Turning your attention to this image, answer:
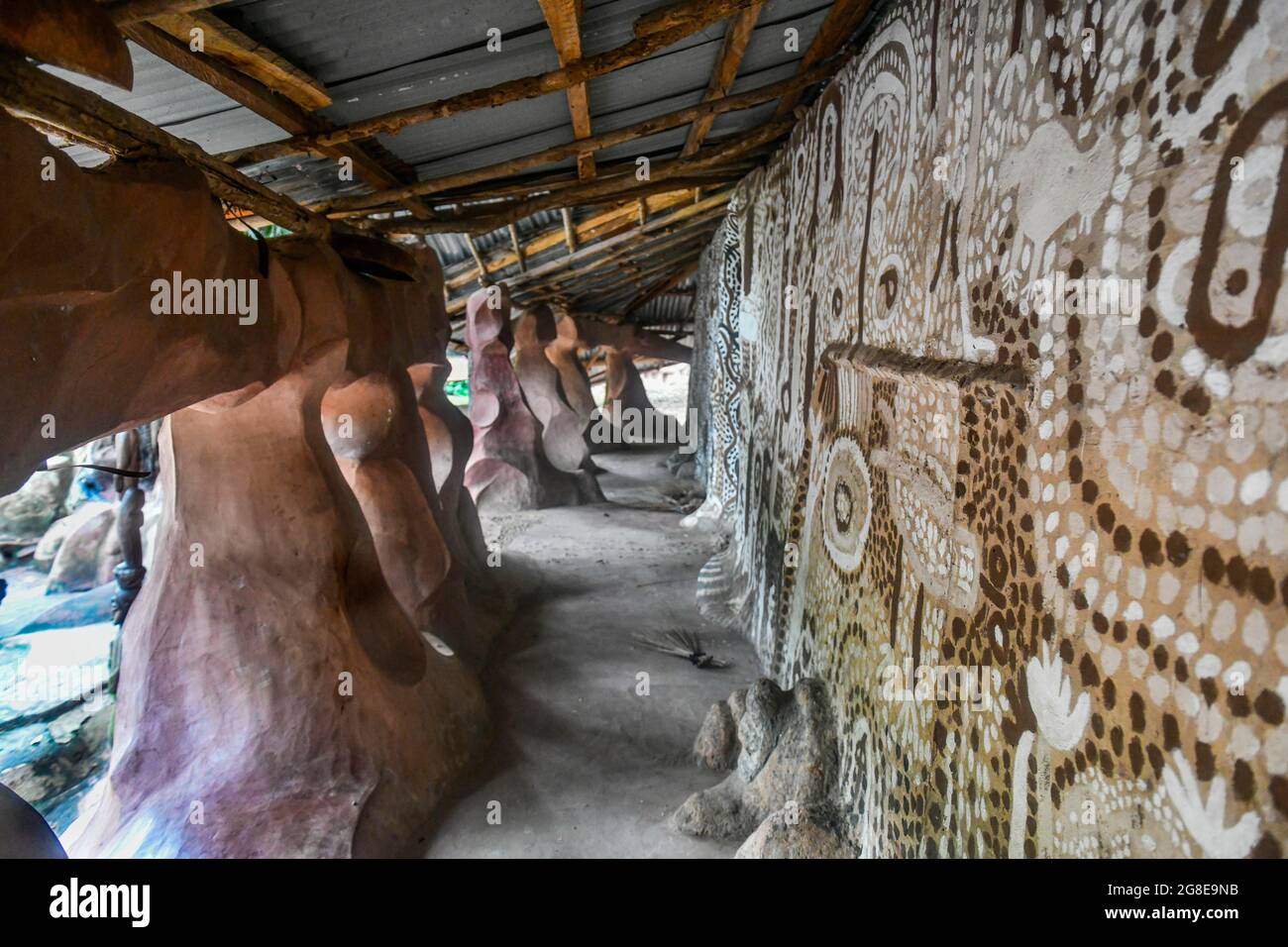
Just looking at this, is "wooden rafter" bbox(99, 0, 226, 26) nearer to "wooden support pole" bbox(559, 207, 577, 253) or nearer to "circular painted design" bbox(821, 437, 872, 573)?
"circular painted design" bbox(821, 437, 872, 573)

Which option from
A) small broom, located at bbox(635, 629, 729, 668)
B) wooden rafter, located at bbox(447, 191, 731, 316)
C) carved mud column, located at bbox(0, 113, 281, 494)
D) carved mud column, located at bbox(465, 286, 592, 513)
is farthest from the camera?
carved mud column, located at bbox(465, 286, 592, 513)

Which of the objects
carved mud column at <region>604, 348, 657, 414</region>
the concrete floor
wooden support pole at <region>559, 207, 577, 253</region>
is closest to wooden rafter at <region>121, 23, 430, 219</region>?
the concrete floor

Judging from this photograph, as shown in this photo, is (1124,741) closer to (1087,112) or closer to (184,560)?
(1087,112)

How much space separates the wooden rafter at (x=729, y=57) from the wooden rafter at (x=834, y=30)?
12.5 inches

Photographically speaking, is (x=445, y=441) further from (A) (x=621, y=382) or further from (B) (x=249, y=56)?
(A) (x=621, y=382)

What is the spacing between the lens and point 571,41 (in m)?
2.42

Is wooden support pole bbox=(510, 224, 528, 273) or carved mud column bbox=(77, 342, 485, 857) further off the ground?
wooden support pole bbox=(510, 224, 528, 273)

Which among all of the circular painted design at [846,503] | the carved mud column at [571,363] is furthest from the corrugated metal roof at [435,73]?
the carved mud column at [571,363]

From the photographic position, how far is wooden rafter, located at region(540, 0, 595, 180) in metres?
2.19

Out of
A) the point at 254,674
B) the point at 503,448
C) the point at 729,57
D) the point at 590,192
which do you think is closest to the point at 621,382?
the point at 503,448

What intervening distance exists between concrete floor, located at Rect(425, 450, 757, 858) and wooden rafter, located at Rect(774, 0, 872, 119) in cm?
327
